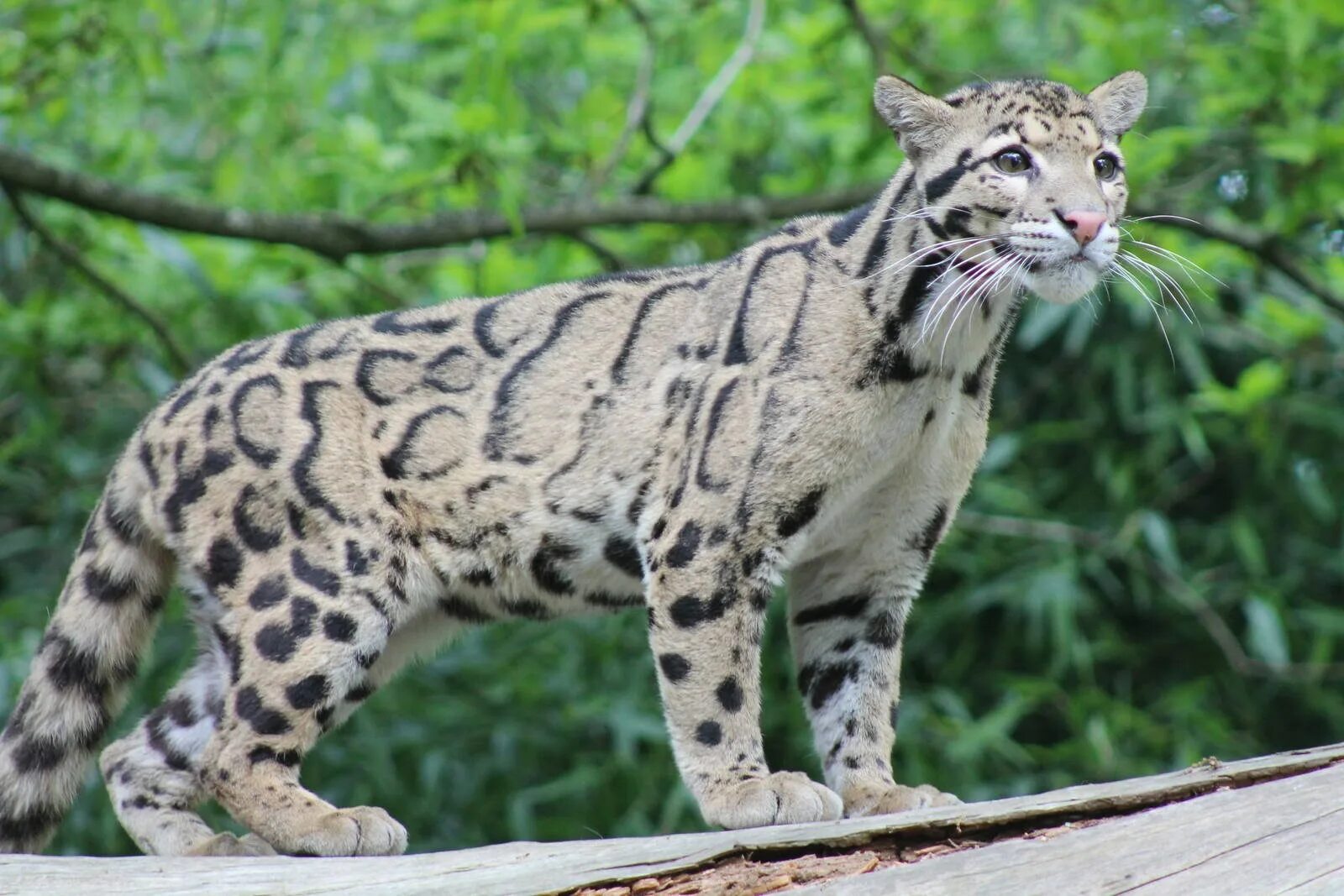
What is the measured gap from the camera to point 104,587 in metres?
6.00

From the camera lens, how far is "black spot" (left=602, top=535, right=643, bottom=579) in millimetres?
5777

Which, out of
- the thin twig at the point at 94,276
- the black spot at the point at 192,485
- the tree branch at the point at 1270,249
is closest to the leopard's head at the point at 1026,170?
the black spot at the point at 192,485

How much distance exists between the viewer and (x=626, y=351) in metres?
6.02

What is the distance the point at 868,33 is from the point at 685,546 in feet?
12.7

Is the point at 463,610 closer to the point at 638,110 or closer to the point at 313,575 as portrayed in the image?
the point at 313,575

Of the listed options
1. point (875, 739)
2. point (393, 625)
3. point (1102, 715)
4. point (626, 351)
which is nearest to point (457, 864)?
point (393, 625)

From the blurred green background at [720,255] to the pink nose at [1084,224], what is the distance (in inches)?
121

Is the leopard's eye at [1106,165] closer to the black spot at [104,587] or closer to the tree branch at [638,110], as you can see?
the tree branch at [638,110]

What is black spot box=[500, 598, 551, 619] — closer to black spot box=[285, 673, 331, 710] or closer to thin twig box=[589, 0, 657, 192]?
black spot box=[285, 673, 331, 710]

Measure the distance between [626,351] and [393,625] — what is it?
4.11 feet

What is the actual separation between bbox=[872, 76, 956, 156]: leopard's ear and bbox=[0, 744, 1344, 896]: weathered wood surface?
2.15 metres

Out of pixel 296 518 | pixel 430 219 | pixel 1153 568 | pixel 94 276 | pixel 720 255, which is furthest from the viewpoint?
pixel 720 255

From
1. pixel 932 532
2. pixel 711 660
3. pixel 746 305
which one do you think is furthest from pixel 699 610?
pixel 746 305

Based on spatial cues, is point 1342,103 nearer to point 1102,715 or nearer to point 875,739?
point 1102,715
